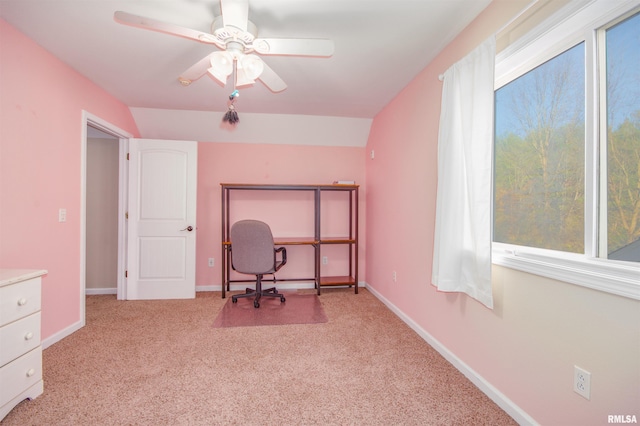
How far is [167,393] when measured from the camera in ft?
5.42

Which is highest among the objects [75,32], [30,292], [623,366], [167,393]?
[75,32]

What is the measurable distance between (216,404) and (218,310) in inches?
63.1

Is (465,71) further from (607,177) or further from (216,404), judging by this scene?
(216,404)

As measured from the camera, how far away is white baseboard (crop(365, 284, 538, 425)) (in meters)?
1.42

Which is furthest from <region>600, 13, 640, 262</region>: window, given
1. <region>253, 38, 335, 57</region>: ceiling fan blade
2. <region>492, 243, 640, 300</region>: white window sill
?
<region>253, 38, 335, 57</region>: ceiling fan blade

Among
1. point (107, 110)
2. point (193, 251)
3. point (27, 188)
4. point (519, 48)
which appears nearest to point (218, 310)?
point (193, 251)

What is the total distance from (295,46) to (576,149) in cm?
157

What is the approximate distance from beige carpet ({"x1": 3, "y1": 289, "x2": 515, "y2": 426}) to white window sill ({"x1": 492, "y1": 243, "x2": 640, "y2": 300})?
33.2 inches

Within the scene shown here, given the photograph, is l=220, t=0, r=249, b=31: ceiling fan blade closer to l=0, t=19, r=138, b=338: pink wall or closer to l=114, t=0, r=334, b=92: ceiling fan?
l=114, t=0, r=334, b=92: ceiling fan

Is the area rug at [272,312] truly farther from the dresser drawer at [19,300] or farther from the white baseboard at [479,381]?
the dresser drawer at [19,300]

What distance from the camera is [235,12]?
141cm

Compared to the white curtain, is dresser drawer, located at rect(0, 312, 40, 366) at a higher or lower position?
lower

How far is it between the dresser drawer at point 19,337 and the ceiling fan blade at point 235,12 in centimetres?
200

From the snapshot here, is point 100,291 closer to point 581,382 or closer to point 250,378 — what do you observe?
point 250,378
